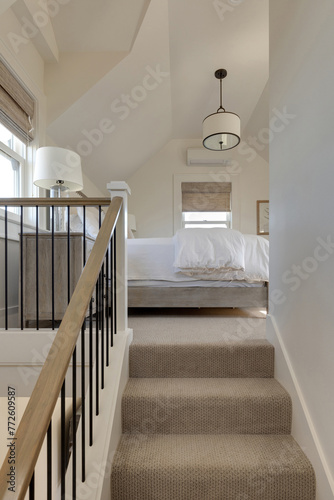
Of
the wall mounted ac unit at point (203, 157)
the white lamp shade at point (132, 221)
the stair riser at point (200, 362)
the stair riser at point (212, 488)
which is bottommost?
the stair riser at point (212, 488)

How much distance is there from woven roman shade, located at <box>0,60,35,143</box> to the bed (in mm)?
1496

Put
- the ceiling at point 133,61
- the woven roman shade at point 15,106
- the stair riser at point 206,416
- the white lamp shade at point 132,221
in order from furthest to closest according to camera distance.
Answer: the white lamp shade at point 132,221, the ceiling at point 133,61, the woven roman shade at point 15,106, the stair riser at point 206,416

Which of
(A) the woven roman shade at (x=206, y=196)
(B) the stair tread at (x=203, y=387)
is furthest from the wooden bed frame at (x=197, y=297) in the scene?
(A) the woven roman shade at (x=206, y=196)

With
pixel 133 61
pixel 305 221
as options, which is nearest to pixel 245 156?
pixel 133 61

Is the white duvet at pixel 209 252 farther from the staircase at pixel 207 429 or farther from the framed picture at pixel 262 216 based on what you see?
the framed picture at pixel 262 216

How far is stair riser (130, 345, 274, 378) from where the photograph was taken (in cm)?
163

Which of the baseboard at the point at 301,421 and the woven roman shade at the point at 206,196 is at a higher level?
the woven roman shade at the point at 206,196

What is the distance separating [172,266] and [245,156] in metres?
4.00

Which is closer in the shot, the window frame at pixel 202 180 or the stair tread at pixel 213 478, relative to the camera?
the stair tread at pixel 213 478

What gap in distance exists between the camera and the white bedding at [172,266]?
2.48 meters

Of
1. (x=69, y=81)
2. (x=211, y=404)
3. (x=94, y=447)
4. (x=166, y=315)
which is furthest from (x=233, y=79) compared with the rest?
(x=94, y=447)

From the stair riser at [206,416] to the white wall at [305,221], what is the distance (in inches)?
3.6

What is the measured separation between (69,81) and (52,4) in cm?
59

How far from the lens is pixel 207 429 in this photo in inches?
55.1
